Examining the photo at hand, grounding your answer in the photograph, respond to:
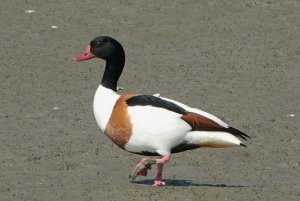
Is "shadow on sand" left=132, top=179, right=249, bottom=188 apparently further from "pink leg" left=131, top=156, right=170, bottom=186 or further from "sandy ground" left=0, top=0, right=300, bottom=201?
"pink leg" left=131, top=156, right=170, bottom=186

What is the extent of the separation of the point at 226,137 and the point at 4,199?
1.96m

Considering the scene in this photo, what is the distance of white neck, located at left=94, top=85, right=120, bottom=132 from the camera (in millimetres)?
9680

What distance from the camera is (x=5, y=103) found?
506 inches

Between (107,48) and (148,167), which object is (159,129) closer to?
(148,167)

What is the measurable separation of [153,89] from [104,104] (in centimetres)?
393

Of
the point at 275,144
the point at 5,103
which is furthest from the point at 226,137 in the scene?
the point at 5,103

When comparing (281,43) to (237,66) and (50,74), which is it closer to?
(237,66)

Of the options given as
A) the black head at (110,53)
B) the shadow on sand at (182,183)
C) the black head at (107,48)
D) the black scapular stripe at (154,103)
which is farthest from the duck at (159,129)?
the black head at (107,48)

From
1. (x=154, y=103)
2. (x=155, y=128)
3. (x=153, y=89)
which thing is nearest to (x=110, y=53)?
(x=154, y=103)

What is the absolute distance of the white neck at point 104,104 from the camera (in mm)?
9680

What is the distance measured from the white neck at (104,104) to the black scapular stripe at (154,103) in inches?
8.0

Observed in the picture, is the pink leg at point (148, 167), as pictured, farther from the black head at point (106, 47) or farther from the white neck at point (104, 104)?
the black head at point (106, 47)

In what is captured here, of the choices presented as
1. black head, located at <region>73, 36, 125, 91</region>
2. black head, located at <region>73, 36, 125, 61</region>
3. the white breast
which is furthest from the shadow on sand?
black head, located at <region>73, 36, 125, 61</region>

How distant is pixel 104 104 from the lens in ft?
32.1
